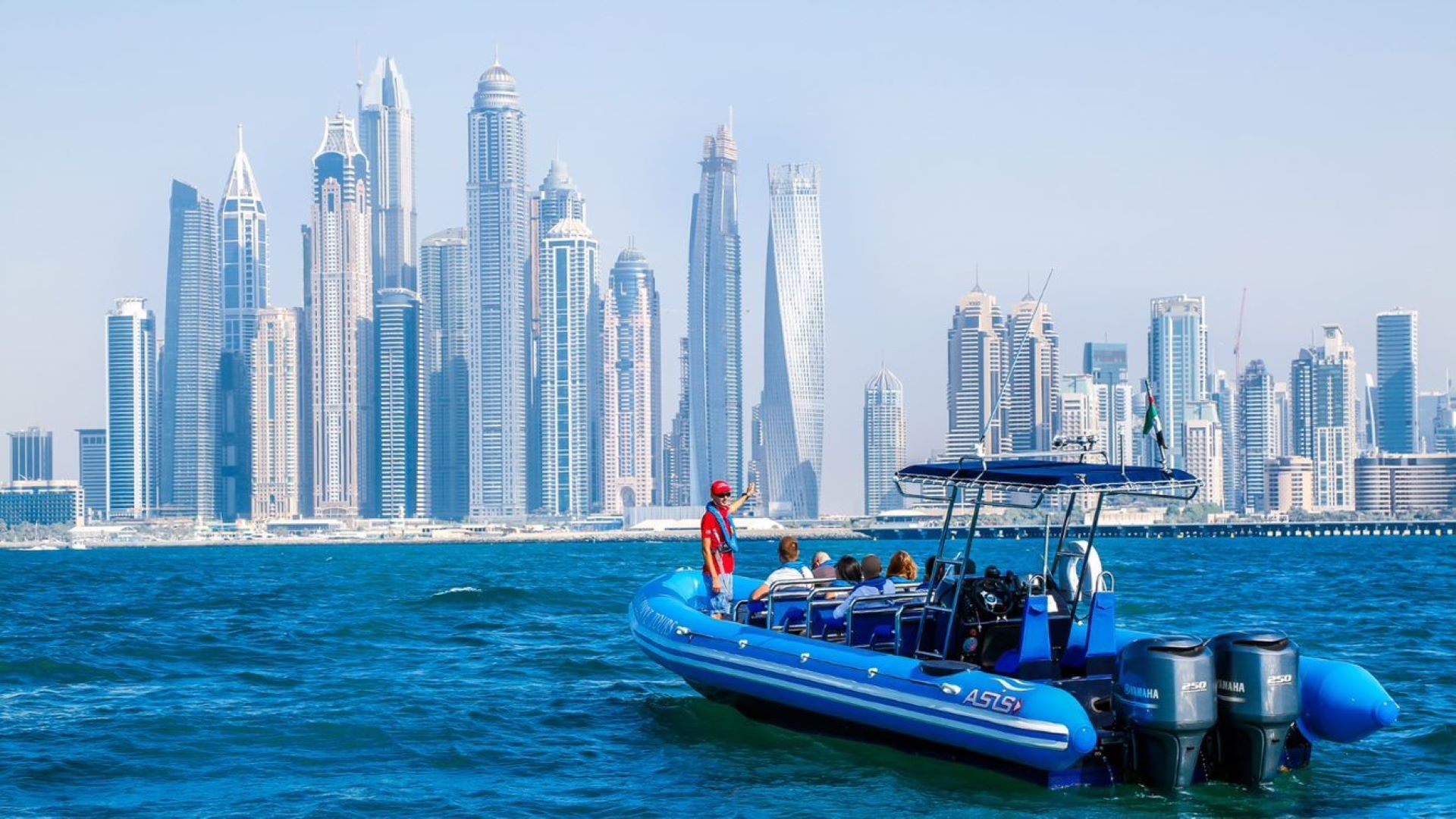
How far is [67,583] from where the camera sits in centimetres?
5188

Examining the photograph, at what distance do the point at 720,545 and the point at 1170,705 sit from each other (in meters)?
5.62

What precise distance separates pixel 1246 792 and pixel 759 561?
5866 cm

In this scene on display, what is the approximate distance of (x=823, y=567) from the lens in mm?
15656

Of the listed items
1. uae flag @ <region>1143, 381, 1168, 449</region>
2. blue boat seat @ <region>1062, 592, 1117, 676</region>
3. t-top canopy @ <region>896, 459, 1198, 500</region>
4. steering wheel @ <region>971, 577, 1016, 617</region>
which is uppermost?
uae flag @ <region>1143, 381, 1168, 449</region>

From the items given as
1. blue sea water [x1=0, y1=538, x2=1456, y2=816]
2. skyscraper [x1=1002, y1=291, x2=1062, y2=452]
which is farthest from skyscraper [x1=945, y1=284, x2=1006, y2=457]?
blue sea water [x1=0, y1=538, x2=1456, y2=816]

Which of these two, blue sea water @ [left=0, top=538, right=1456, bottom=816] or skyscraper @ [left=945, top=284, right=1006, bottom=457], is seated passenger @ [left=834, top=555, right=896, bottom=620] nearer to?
blue sea water @ [left=0, top=538, right=1456, bottom=816]

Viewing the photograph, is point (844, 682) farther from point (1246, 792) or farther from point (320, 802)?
point (320, 802)

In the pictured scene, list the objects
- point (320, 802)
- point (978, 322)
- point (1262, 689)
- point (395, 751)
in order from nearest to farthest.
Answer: point (1262, 689)
point (320, 802)
point (395, 751)
point (978, 322)

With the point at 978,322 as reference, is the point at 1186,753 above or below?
below

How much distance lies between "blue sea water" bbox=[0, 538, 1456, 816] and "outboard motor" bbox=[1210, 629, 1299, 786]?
245 millimetres

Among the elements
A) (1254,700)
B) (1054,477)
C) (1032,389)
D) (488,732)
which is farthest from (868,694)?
(1032,389)

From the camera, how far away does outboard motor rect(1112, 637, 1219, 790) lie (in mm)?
11242

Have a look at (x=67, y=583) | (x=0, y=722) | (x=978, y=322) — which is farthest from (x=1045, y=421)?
(x=0, y=722)

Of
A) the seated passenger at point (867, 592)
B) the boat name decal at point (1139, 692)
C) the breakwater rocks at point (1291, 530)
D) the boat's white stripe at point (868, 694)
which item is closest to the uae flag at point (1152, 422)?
the boat name decal at point (1139, 692)
